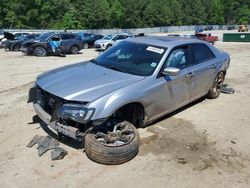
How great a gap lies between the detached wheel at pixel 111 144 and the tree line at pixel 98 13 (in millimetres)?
69076

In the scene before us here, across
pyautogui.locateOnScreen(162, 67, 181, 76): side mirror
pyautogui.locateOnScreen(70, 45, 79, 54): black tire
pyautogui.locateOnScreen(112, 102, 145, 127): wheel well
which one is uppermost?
pyautogui.locateOnScreen(162, 67, 181, 76): side mirror

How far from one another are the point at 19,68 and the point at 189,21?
329 ft

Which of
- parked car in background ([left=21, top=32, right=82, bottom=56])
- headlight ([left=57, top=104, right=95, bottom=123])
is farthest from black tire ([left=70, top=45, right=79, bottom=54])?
headlight ([left=57, top=104, right=95, bottom=123])

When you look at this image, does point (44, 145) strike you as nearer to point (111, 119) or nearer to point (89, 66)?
point (111, 119)

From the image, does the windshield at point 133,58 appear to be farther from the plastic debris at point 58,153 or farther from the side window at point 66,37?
the side window at point 66,37

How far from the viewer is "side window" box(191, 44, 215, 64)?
20.4 ft

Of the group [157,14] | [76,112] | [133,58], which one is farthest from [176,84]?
[157,14]

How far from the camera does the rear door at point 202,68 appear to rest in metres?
6.15

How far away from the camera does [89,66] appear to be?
5.65 metres

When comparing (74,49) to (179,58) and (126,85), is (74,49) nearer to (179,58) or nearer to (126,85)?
(179,58)

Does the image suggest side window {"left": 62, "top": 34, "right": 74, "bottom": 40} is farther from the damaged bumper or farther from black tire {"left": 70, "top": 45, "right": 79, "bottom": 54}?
the damaged bumper

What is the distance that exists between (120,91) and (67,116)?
0.86 meters

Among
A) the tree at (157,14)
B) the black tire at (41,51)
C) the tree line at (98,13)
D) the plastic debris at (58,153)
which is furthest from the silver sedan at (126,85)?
the tree at (157,14)

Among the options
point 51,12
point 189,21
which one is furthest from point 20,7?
point 189,21
